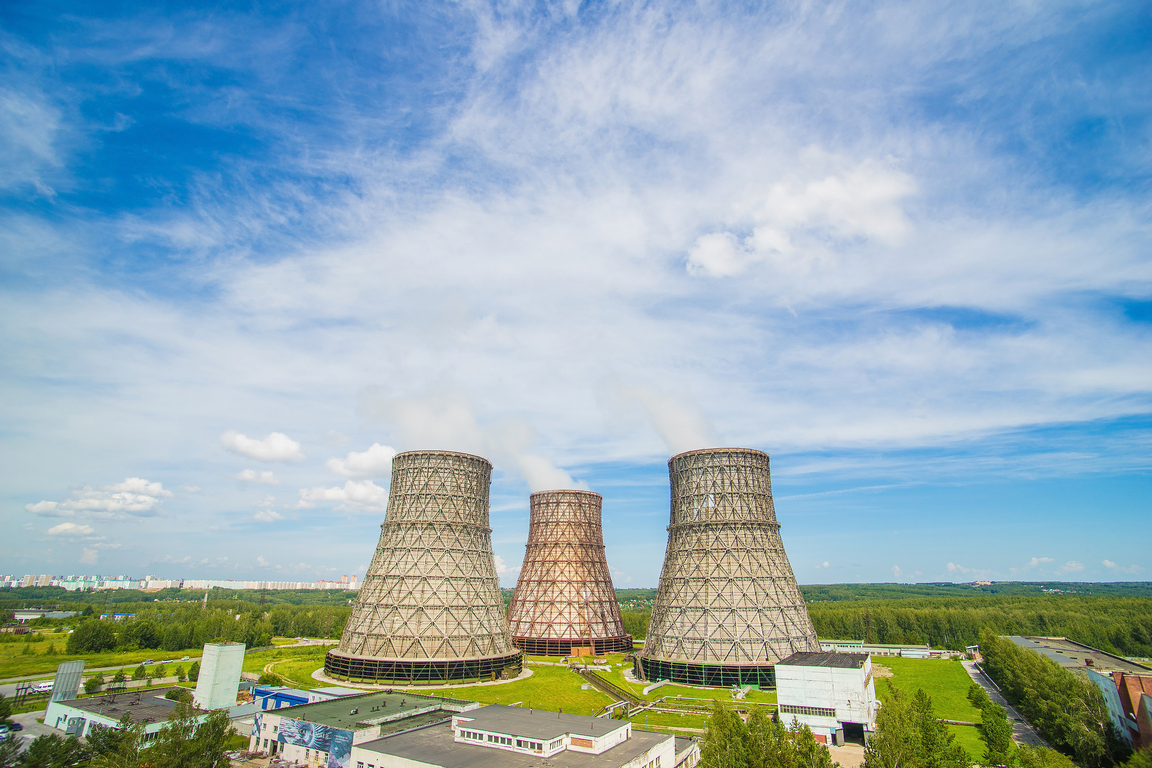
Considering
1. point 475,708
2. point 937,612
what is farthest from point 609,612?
point 937,612

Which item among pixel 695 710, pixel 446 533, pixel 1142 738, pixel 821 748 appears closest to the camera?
pixel 821 748

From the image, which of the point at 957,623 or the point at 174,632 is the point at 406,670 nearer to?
the point at 174,632

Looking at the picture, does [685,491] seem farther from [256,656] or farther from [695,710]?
[256,656]

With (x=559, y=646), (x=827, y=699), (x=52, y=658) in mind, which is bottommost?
(x=52, y=658)

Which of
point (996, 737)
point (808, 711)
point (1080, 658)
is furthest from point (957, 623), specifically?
point (808, 711)

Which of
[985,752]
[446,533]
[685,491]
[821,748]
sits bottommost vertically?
[985,752]

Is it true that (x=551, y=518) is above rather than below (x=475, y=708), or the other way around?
above

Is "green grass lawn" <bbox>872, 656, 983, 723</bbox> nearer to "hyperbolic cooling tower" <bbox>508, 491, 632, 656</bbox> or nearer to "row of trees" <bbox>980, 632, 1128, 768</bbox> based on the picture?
"row of trees" <bbox>980, 632, 1128, 768</bbox>
